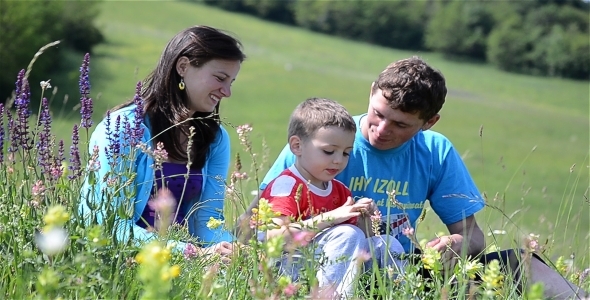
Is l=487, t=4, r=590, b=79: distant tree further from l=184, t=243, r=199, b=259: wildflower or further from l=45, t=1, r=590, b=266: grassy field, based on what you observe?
l=184, t=243, r=199, b=259: wildflower

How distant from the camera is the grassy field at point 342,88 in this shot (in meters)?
34.3

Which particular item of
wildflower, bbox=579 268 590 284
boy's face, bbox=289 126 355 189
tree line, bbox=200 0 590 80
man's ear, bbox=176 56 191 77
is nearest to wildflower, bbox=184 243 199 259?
boy's face, bbox=289 126 355 189

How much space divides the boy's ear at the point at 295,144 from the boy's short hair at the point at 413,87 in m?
0.51

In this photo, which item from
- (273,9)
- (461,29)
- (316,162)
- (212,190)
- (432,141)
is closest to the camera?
(316,162)

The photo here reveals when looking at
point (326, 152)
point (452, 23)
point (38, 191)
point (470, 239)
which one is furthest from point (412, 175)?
point (452, 23)

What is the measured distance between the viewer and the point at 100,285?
2.13 meters

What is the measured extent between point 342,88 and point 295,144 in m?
45.6

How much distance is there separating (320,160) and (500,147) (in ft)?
112

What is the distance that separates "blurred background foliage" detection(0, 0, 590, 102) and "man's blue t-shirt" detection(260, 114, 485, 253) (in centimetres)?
4663

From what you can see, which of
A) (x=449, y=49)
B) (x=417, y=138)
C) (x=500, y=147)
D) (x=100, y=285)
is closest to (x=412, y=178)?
(x=417, y=138)

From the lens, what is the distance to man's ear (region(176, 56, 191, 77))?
3.89 metres

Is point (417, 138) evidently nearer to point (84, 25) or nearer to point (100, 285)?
point (100, 285)

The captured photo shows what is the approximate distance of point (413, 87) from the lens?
387cm

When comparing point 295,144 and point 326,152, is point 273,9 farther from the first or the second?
point 326,152
